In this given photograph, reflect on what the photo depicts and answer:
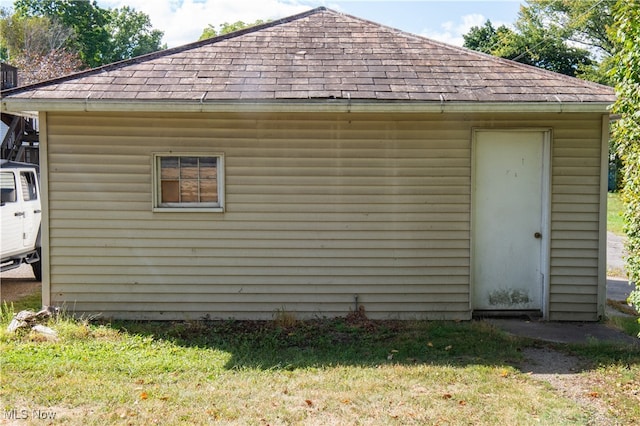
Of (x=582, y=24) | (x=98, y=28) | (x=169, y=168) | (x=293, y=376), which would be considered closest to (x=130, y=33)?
(x=98, y=28)

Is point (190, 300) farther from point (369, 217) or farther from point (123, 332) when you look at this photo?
point (369, 217)

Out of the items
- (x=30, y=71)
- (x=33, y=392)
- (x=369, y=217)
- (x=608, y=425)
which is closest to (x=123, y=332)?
(x=33, y=392)

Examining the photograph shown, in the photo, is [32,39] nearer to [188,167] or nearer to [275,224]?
[188,167]

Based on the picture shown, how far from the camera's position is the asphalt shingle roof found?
20.3 feet

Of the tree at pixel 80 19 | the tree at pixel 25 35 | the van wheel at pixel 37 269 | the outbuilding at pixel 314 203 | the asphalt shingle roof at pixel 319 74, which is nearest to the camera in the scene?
the asphalt shingle roof at pixel 319 74

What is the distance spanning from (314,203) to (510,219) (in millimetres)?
2538

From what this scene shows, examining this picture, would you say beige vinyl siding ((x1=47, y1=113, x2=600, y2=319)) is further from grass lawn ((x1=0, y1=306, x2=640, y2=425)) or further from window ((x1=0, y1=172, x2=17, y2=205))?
window ((x1=0, y1=172, x2=17, y2=205))

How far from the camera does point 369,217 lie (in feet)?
21.9

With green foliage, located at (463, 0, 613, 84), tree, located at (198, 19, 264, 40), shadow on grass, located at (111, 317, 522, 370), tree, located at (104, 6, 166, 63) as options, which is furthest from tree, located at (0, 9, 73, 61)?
shadow on grass, located at (111, 317, 522, 370)

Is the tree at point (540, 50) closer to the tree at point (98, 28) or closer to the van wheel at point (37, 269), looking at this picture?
the van wheel at point (37, 269)

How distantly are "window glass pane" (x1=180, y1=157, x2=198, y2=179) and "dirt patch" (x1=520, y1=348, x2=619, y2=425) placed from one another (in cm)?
435

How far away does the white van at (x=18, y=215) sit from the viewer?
26.6 ft

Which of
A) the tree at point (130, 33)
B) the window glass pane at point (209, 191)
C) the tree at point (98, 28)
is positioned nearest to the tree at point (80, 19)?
the tree at point (98, 28)

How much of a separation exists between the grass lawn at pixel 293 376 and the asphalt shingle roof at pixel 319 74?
107 inches
